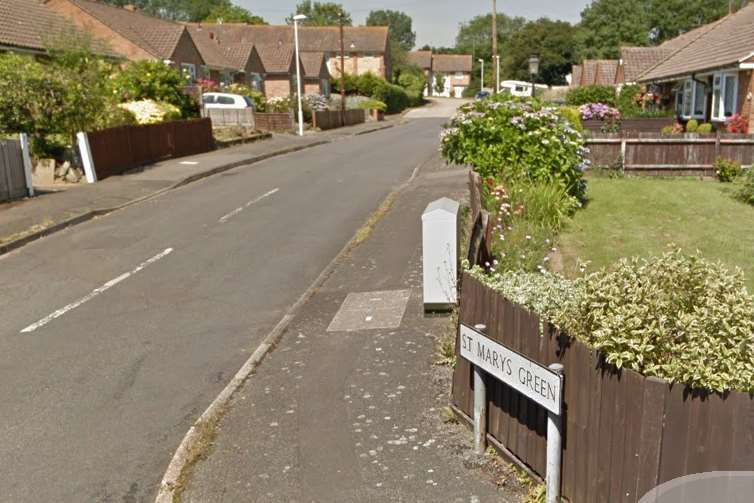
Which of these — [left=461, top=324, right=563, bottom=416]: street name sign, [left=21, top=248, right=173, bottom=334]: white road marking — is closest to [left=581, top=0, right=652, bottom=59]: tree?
[left=21, top=248, right=173, bottom=334]: white road marking

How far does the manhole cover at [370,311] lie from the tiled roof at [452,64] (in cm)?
13471

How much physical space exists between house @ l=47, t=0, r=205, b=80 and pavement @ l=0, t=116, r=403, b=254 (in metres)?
16.1

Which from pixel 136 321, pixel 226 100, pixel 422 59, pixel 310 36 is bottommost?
pixel 136 321

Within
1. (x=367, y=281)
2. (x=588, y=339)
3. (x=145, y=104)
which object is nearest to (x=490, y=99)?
(x=367, y=281)

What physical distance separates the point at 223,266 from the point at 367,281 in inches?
108

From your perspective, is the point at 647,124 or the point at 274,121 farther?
the point at 274,121

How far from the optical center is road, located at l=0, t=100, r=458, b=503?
620 centimetres

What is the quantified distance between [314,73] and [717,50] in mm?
50222

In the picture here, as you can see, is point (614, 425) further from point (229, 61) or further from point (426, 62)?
point (426, 62)

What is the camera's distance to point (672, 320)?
4.38 meters

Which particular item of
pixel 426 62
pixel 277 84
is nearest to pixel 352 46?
pixel 277 84

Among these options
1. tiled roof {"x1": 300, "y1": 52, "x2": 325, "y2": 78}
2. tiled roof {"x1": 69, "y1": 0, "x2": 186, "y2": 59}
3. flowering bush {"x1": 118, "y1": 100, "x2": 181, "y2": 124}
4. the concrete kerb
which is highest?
tiled roof {"x1": 69, "y1": 0, "x2": 186, "y2": 59}

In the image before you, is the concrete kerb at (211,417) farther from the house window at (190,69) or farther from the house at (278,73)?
the house at (278,73)

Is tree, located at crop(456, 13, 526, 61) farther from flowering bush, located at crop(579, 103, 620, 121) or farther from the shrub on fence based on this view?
the shrub on fence
